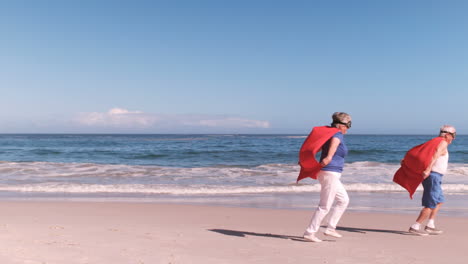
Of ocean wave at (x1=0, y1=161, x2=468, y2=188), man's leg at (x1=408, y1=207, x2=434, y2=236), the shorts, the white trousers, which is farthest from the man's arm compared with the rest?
ocean wave at (x1=0, y1=161, x2=468, y2=188)

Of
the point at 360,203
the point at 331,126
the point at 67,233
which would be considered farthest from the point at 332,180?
the point at 360,203

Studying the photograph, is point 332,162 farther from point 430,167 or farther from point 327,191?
point 430,167

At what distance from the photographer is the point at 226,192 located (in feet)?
35.3

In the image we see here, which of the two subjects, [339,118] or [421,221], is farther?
[421,221]

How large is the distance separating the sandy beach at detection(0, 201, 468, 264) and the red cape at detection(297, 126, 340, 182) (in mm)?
902

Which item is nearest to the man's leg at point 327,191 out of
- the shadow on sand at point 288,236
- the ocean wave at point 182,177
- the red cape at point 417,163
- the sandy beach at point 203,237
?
the sandy beach at point 203,237

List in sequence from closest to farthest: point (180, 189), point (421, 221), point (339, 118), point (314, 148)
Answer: point (314, 148), point (339, 118), point (421, 221), point (180, 189)

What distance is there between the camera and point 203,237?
17.6ft

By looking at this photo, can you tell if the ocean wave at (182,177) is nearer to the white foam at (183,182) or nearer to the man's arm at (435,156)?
the white foam at (183,182)

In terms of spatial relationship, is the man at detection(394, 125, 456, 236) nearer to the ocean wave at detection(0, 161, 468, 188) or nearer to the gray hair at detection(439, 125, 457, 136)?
the gray hair at detection(439, 125, 457, 136)

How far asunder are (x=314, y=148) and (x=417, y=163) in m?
1.60

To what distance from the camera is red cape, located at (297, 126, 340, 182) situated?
4.79 metres

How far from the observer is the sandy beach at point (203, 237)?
171 inches

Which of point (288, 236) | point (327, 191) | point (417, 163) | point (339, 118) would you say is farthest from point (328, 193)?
point (417, 163)
